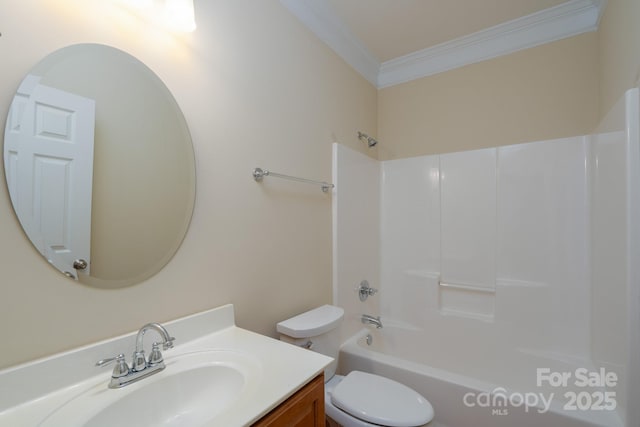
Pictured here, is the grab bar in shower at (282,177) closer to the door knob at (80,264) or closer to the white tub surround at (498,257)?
the white tub surround at (498,257)

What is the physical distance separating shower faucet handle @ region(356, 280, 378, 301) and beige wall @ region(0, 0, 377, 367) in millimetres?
383

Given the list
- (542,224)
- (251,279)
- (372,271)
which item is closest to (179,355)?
(251,279)

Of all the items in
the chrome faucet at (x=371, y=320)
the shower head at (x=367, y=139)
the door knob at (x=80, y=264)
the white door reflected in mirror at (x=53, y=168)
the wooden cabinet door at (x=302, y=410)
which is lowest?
the chrome faucet at (x=371, y=320)

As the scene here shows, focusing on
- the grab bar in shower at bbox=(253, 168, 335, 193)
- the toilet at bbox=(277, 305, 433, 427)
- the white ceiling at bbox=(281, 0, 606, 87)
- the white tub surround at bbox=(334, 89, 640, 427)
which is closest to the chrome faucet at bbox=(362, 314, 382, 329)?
the white tub surround at bbox=(334, 89, 640, 427)

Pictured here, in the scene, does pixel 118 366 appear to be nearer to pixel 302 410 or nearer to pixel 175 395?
pixel 175 395

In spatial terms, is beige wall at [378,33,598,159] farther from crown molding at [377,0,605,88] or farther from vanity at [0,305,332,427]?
vanity at [0,305,332,427]

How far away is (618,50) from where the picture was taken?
146 cm

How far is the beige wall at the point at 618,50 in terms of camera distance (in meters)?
1.26

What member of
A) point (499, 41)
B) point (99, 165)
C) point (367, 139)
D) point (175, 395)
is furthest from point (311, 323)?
point (499, 41)

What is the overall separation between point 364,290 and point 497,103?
171cm

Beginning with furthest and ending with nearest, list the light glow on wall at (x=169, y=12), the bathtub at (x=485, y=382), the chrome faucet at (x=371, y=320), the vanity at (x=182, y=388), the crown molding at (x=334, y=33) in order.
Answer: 1. the chrome faucet at (x=371, y=320)
2. the crown molding at (x=334, y=33)
3. the bathtub at (x=485, y=382)
4. the light glow on wall at (x=169, y=12)
5. the vanity at (x=182, y=388)

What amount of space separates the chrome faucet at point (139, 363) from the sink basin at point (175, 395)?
2 cm

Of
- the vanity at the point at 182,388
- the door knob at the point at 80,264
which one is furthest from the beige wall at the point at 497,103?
the door knob at the point at 80,264

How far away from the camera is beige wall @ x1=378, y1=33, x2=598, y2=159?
1.87 metres
